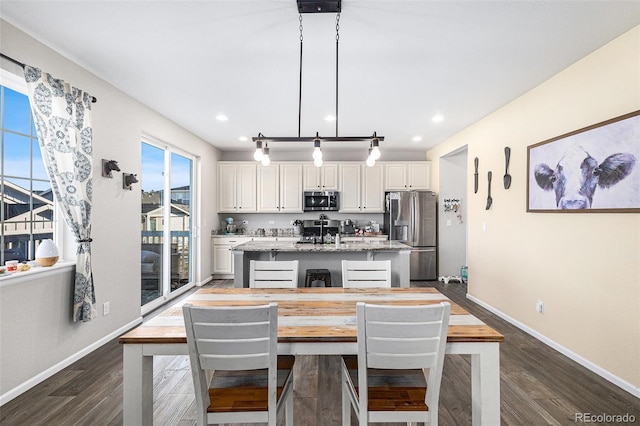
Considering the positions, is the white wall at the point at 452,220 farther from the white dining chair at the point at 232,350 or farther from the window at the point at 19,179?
the window at the point at 19,179

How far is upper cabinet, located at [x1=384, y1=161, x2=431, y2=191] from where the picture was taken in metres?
6.09

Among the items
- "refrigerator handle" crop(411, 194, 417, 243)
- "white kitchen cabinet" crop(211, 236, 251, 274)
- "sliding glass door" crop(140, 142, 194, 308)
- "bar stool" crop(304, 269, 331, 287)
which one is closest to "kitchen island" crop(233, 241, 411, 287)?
"bar stool" crop(304, 269, 331, 287)

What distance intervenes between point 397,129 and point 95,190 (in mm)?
4048

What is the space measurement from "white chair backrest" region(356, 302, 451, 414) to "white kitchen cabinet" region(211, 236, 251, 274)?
483cm

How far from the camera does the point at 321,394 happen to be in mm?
2211

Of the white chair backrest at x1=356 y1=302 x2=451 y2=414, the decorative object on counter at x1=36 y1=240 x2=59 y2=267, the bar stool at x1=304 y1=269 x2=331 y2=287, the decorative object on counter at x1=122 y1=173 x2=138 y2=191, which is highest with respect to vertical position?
the decorative object on counter at x1=122 y1=173 x2=138 y2=191

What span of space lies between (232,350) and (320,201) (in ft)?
15.9

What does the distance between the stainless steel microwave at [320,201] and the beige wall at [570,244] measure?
2695mm

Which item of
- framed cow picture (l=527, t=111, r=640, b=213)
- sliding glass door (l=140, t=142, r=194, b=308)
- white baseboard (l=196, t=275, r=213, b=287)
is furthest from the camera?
white baseboard (l=196, t=275, r=213, b=287)

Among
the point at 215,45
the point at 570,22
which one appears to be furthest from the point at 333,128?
the point at 570,22

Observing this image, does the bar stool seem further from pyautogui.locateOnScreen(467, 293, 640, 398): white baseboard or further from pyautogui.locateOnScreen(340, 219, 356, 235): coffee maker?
pyautogui.locateOnScreen(340, 219, 356, 235): coffee maker

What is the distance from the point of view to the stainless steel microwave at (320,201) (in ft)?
19.8

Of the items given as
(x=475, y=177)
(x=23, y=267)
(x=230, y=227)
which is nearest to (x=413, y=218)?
(x=475, y=177)

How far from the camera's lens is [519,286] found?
11.3 feet
